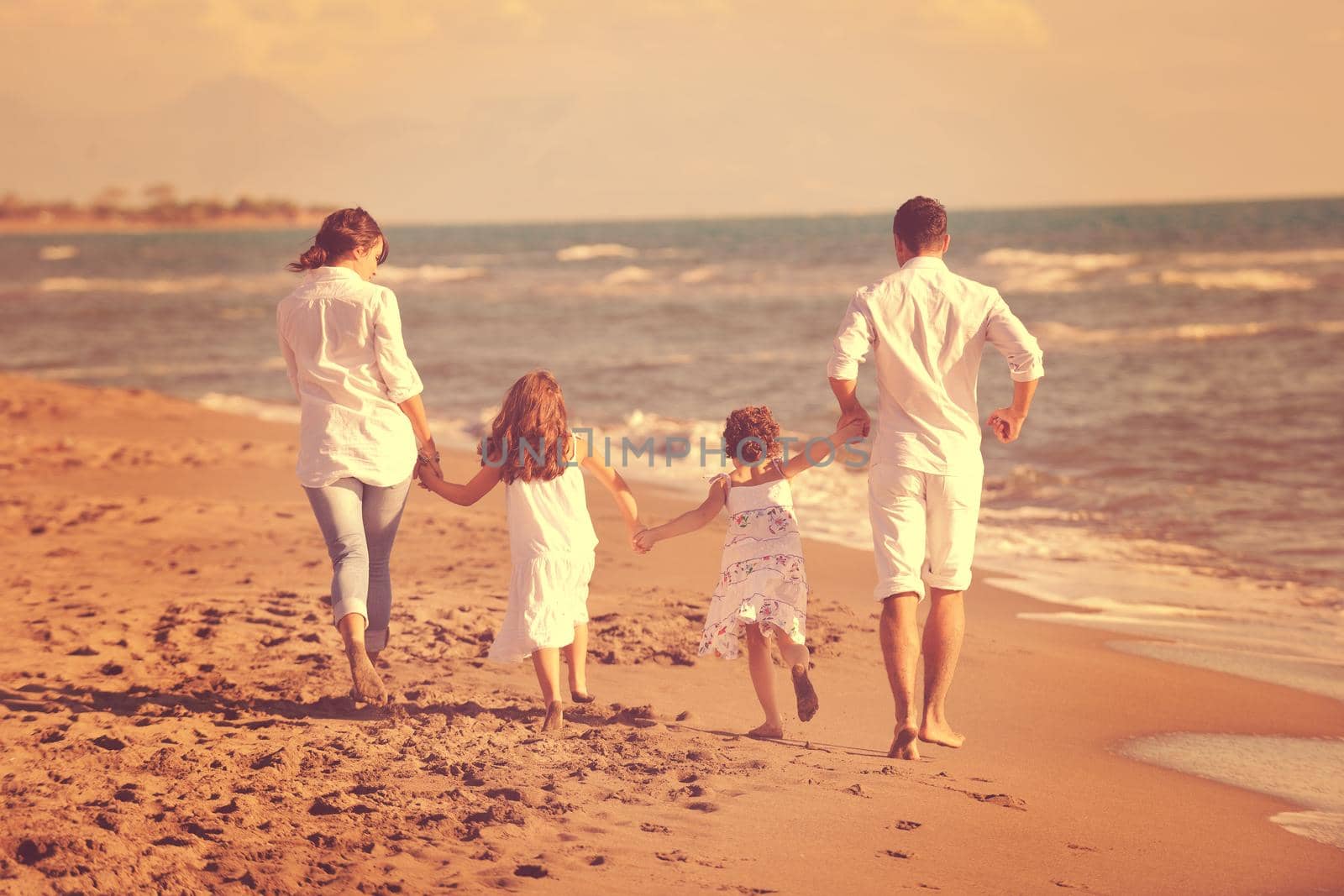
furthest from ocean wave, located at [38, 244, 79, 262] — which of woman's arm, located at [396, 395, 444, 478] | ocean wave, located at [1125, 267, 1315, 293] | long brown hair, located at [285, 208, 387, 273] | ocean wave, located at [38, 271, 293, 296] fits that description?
woman's arm, located at [396, 395, 444, 478]

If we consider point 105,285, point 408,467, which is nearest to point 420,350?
point 408,467

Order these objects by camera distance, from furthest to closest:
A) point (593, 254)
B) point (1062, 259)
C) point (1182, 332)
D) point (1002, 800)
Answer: point (593, 254), point (1062, 259), point (1182, 332), point (1002, 800)

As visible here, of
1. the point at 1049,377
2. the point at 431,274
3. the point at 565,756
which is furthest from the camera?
the point at 431,274

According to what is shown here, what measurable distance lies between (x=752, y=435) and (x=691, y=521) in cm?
38

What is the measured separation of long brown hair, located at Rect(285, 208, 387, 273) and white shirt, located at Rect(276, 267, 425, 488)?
5 centimetres

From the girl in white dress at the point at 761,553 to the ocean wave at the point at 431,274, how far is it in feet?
119

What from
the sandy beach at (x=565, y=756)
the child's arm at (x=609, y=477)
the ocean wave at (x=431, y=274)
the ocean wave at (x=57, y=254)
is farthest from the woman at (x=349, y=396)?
the ocean wave at (x=57, y=254)

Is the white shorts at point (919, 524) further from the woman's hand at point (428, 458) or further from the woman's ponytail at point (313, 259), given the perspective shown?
the woman's ponytail at point (313, 259)

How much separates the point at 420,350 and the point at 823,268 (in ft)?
69.5

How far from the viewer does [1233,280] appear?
2820cm

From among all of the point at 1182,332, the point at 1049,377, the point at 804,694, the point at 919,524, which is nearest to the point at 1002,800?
the point at 804,694

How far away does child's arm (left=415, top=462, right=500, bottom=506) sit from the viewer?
14.7 feet

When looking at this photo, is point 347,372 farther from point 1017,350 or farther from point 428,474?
point 1017,350

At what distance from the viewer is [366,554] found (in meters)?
4.57
